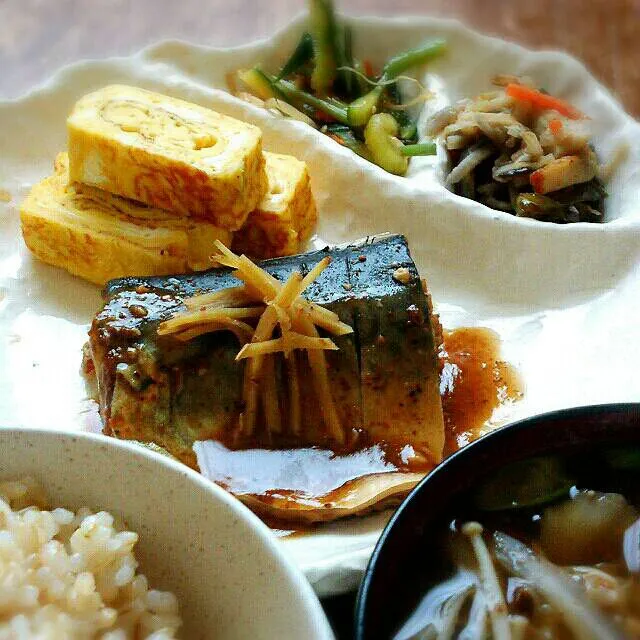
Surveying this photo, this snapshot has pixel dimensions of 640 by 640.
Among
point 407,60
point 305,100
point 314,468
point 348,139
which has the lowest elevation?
point 314,468

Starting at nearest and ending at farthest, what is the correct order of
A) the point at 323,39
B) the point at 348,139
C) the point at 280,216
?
the point at 280,216 → the point at 348,139 → the point at 323,39

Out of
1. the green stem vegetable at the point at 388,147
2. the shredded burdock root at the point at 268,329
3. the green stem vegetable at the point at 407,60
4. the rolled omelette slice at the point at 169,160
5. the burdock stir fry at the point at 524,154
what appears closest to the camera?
the shredded burdock root at the point at 268,329

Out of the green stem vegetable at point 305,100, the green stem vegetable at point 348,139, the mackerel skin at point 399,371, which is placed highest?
the green stem vegetable at point 305,100

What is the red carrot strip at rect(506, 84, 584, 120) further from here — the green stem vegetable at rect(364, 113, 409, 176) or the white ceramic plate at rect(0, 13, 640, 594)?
the green stem vegetable at rect(364, 113, 409, 176)


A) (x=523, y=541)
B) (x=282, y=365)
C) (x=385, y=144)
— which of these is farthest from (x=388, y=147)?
(x=523, y=541)

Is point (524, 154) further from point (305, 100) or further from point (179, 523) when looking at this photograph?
point (179, 523)

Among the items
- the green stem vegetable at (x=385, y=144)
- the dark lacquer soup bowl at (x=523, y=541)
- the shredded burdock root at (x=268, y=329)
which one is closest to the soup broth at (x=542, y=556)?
the dark lacquer soup bowl at (x=523, y=541)

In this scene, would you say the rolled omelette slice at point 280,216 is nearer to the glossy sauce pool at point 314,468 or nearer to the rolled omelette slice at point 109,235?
the rolled omelette slice at point 109,235

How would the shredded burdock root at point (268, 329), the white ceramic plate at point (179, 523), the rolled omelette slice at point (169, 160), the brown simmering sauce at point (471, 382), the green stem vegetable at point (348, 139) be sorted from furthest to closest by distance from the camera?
the green stem vegetable at point (348, 139)
the rolled omelette slice at point (169, 160)
the brown simmering sauce at point (471, 382)
the shredded burdock root at point (268, 329)
the white ceramic plate at point (179, 523)
